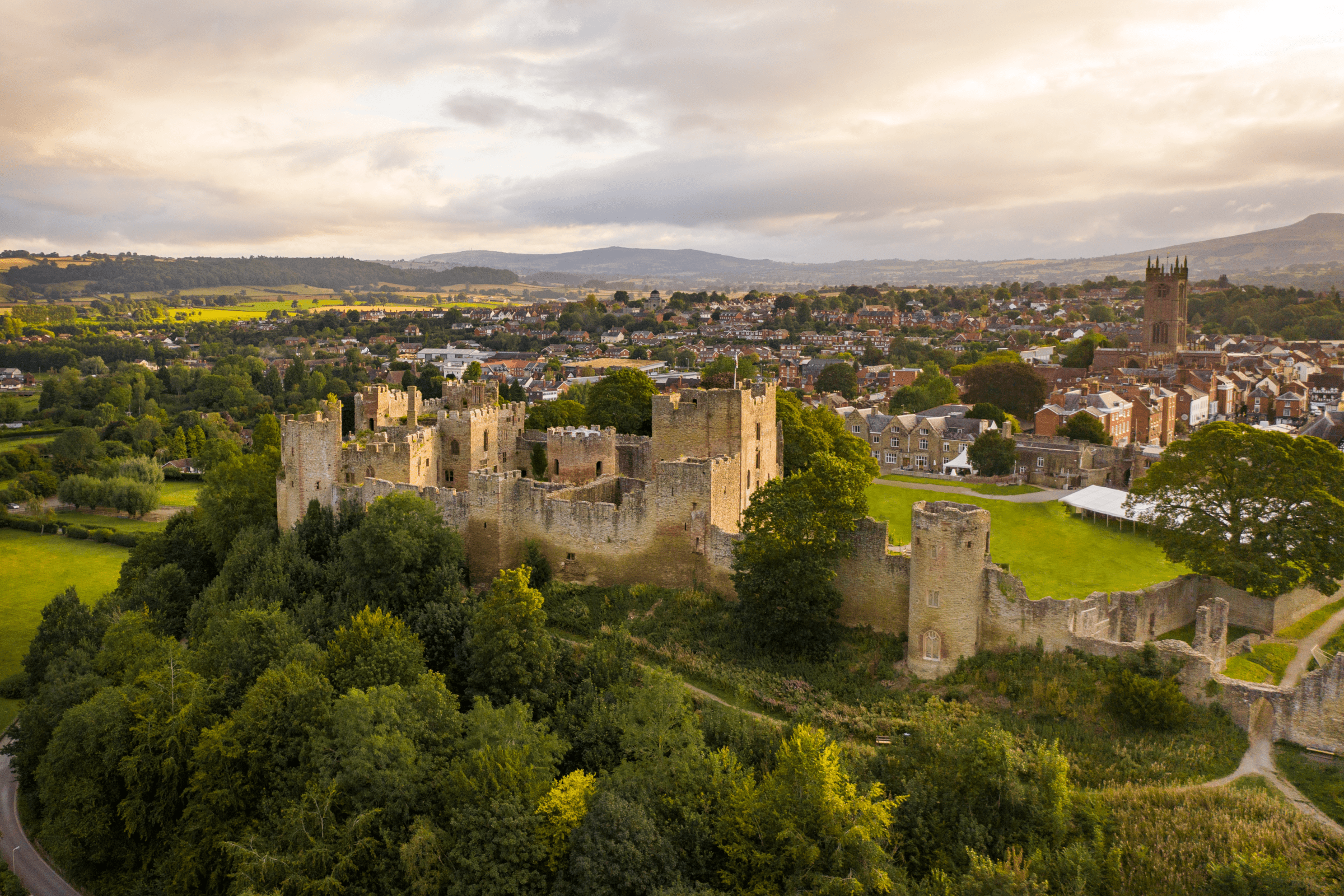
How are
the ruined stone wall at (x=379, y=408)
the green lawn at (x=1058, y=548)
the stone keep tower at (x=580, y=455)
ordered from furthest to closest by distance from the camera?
the ruined stone wall at (x=379, y=408) < the stone keep tower at (x=580, y=455) < the green lawn at (x=1058, y=548)

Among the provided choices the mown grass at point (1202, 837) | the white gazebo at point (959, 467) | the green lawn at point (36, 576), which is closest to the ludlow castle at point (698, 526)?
the mown grass at point (1202, 837)

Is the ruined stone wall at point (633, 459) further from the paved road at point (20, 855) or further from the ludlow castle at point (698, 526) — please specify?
the paved road at point (20, 855)

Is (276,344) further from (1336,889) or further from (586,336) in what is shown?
(1336,889)

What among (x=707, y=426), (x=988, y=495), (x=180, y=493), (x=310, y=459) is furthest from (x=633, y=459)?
(x=180, y=493)

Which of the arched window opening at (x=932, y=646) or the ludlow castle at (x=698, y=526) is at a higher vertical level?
the ludlow castle at (x=698, y=526)

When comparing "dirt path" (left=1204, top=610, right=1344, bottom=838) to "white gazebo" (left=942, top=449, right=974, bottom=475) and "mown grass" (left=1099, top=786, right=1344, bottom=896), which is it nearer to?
"mown grass" (left=1099, top=786, right=1344, bottom=896)

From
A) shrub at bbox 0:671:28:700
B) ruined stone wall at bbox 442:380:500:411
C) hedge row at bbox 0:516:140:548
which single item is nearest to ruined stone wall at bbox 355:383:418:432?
ruined stone wall at bbox 442:380:500:411
